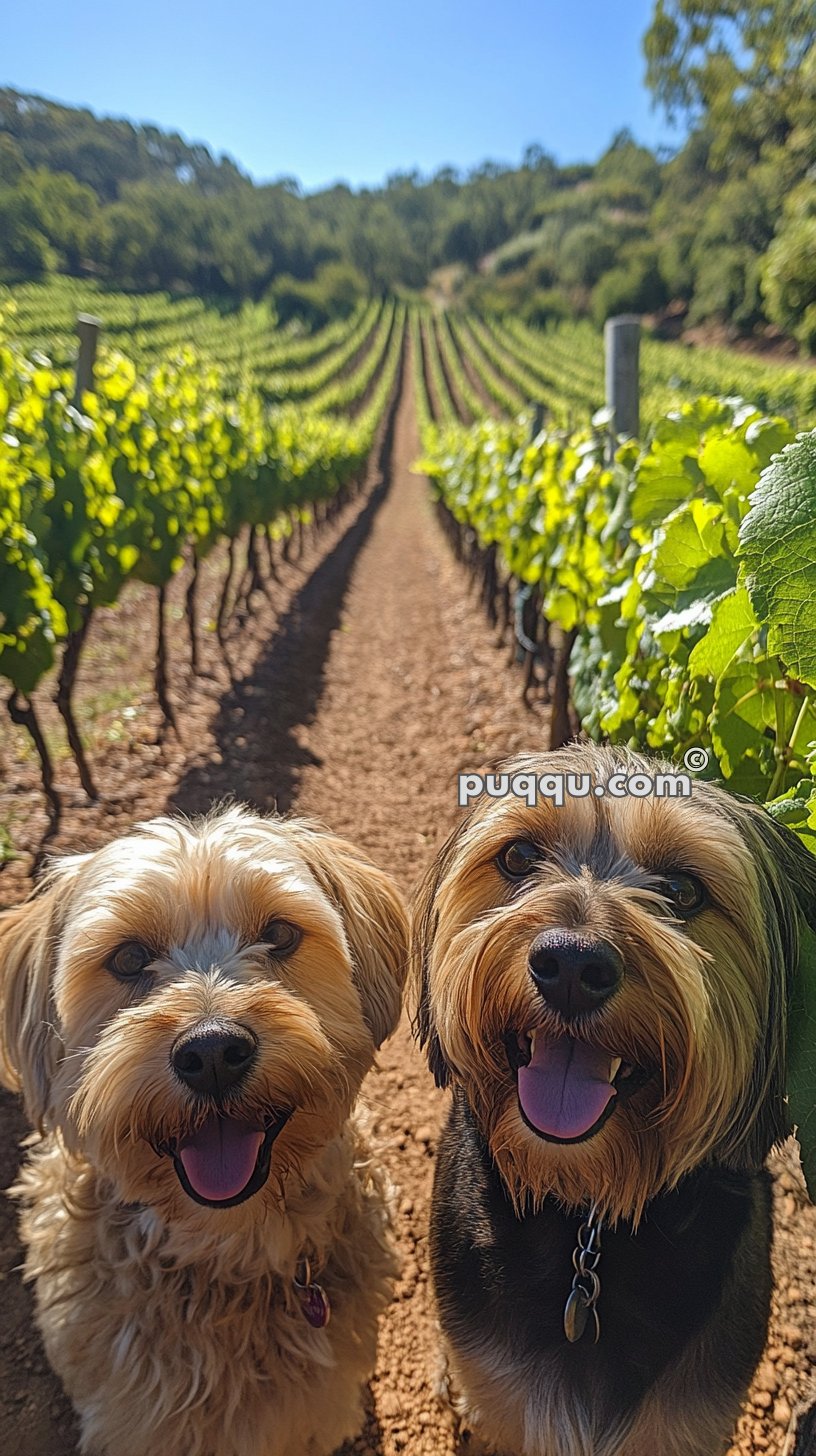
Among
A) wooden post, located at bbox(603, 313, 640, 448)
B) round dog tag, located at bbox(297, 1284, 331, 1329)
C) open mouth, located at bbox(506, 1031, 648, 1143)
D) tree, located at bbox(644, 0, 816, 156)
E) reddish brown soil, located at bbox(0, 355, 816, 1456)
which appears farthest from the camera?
tree, located at bbox(644, 0, 816, 156)

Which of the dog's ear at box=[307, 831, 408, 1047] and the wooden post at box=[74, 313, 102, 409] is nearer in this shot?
the dog's ear at box=[307, 831, 408, 1047]

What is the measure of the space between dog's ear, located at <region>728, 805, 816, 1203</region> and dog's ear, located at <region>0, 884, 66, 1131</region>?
1.67m

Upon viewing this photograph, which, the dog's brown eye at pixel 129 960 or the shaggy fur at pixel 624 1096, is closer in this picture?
the shaggy fur at pixel 624 1096

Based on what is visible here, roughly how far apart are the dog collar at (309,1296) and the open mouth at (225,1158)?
518 mm

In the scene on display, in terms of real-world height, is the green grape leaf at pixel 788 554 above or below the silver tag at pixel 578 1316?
above

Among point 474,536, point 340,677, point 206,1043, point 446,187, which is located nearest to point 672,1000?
point 206,1043

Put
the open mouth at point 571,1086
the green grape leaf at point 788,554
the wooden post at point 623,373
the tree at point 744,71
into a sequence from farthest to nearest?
the tree at point 744,71 < the wooden post at point 623,373 < the open mouth at point 571,1086 < the green grape leaf at point 788,554

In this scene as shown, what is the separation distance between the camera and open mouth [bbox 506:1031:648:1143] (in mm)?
1680

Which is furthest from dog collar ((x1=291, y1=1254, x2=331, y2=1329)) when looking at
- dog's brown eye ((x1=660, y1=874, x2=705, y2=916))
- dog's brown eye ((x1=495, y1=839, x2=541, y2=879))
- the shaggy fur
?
dog's brown eye ((x1=660, y1=874, x2=705, y2=916))

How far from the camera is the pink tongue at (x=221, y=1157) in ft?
6.14

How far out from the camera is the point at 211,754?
6.85m

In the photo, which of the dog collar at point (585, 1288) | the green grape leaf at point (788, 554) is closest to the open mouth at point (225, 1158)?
the dog collar at point (585, 1288)

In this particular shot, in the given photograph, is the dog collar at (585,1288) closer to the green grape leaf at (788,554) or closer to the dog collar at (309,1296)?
the dog collar at (309,1296)

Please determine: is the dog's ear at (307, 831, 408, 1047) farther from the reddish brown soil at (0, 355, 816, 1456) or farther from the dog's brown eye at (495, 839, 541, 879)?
the reddish brown soil at (0, 355, 816, 1456)
